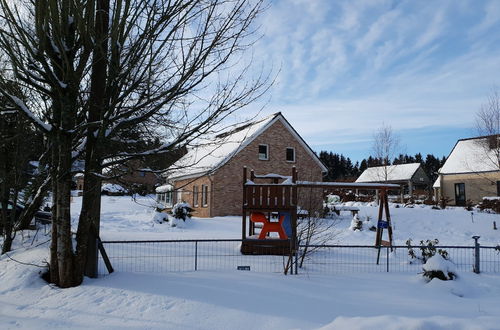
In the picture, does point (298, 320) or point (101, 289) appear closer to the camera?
point (298, 320)

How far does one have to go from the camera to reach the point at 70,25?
21.7 ft

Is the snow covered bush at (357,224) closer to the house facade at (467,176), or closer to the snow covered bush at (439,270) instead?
the snow covered bush at (439,270)

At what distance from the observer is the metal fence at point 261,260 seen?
9.13 m

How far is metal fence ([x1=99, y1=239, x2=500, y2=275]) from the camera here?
9.13m

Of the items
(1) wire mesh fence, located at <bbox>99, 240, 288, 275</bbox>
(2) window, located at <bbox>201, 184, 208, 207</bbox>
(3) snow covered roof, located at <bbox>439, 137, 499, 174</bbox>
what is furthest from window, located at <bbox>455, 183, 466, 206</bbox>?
(1) wire mesh fence, located at <bbox>99, 240, 288, 275</bbox>

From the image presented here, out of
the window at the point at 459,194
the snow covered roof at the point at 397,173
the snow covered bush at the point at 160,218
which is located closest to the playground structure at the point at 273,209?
the snow covered bush at the point at 160,218

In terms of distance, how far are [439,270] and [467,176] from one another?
30.9 metres

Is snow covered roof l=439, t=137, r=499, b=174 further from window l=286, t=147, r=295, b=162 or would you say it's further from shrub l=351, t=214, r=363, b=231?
shrub l=351, t=214, r=363, b=231

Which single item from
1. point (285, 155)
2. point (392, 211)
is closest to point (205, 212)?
point (285, 155)

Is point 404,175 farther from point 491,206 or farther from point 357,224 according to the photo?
point 357,224

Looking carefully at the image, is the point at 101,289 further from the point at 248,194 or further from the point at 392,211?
the point at 392,211

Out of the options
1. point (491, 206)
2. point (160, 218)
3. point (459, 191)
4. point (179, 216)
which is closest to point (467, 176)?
point (459, 191)

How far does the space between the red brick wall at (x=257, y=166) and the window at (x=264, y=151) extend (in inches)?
8.4

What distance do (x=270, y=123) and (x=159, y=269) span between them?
56.6ft
